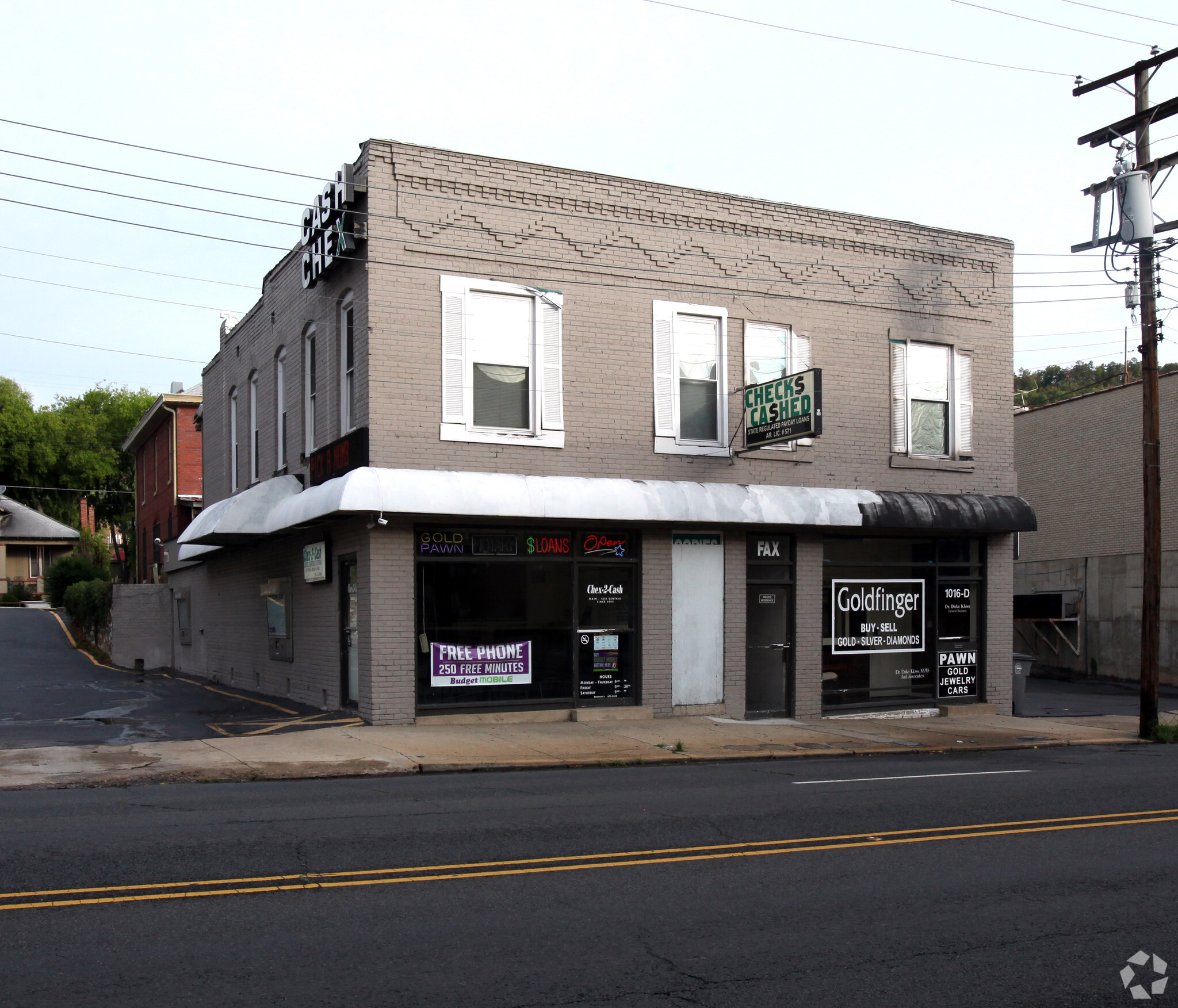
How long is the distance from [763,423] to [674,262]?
2.94 meters

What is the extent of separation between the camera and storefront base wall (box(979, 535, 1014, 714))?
67.8ft

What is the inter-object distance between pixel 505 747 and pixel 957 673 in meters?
9.78

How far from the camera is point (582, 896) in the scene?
273 inches

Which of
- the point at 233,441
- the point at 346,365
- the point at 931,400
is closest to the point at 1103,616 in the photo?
the point at 931,400

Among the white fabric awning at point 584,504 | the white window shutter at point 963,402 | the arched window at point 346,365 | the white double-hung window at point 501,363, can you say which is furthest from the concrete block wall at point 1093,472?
the arched window at point 346,365

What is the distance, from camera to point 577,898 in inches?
271

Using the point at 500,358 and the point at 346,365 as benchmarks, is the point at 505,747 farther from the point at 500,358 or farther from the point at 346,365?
the point at 346,365

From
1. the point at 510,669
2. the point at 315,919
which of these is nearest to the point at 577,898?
the point at 315,919

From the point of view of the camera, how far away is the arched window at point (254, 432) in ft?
74.2

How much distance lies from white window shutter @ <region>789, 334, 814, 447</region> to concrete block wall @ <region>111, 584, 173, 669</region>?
19753 millimetres

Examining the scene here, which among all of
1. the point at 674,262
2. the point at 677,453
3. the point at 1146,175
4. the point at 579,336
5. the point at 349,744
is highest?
the point at 1146,175

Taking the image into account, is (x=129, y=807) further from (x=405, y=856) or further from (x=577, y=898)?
(x=577, y=898)

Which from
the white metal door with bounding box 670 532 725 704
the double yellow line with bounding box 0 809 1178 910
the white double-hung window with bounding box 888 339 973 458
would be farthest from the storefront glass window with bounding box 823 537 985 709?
the double yellow line with bounding box 0 809 1178 910

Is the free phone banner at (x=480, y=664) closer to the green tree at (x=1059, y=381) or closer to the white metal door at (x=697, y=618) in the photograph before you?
the white metal door at (x=697, y=618)
